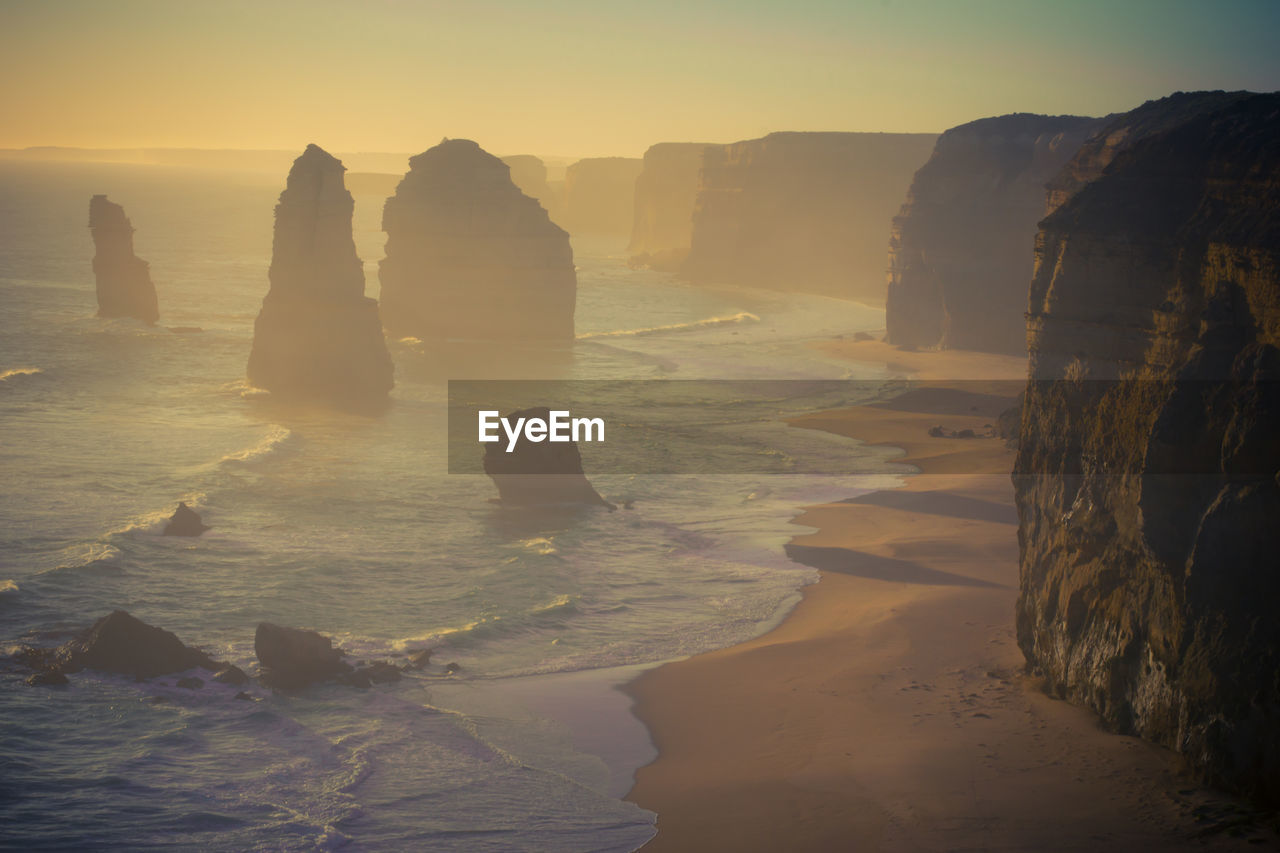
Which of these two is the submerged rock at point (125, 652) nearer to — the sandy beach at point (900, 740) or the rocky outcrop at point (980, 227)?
the sandy beach at point (900, 740)

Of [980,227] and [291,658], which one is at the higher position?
[980,227]

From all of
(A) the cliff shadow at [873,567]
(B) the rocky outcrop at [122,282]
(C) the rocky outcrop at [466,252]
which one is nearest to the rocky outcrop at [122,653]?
(A) the cliff shadow at [873,567]

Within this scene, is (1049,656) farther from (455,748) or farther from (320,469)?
(320,469)

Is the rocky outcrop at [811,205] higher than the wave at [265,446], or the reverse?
the rocky outcrop at [811,205]

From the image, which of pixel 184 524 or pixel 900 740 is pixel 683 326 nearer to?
pixel 184 524

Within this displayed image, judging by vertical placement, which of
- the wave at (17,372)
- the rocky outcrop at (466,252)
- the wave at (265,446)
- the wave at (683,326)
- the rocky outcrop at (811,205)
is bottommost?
the wave at (265,446)

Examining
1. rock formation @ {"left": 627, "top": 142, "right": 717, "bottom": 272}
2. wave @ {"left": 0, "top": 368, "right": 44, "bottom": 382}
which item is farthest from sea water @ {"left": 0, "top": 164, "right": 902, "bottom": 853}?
rock formation @ {"left": 627, "top": 142, "right": 717, "bottom": 272}

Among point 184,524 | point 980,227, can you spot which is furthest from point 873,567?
point 980,227
